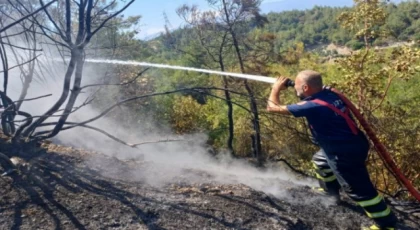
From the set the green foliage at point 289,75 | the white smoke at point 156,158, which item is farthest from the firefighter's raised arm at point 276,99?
the white smoke at point 156,158

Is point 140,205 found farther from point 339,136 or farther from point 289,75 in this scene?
point 289,75

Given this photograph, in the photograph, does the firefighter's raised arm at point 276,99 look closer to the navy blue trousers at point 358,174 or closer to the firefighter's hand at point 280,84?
the firefighter's hand at point 280,84

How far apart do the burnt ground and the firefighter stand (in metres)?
0.42

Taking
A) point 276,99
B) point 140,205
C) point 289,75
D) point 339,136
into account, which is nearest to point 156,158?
point 140,205

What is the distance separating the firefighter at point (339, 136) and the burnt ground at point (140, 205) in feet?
1.38

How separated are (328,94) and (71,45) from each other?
2152 millimetres

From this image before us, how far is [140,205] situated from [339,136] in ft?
5.63

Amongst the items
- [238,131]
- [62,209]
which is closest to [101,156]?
[62,209]

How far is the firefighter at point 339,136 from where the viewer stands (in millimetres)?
3439

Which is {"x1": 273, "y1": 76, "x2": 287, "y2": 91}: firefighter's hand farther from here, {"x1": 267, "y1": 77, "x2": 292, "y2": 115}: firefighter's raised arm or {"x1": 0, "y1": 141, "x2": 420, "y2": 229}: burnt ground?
{"x1": 0, "y1": 141, "x2": 420, "y2": 229}: burnt ground

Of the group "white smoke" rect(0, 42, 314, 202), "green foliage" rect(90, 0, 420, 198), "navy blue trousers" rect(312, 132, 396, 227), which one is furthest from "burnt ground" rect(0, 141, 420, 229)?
"green foliage" rect(90, 0, 420, 198)

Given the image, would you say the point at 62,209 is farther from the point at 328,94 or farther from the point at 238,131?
the point at 238,131

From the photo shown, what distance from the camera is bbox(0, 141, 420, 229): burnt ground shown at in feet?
10.9

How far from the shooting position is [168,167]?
4.93 meters
